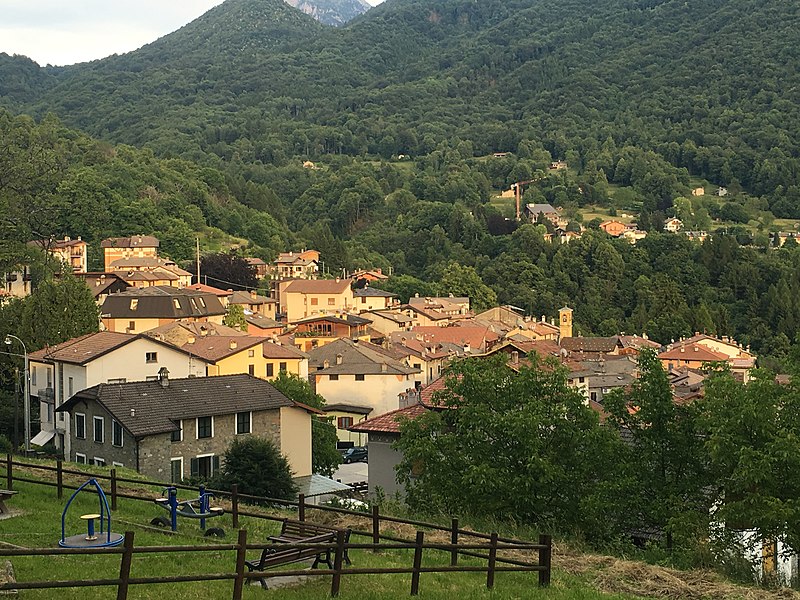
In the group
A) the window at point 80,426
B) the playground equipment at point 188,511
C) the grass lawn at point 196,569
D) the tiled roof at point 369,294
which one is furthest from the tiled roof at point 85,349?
the tiled roof at point 369,294

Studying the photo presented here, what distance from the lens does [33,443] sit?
36.9 metres

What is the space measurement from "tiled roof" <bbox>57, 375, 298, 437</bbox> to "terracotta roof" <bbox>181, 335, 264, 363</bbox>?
15216mm

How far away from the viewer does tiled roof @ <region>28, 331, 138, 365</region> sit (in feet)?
134

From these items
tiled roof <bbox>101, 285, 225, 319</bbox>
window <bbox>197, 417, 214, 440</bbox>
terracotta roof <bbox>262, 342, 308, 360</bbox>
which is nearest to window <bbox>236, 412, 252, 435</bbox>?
window <bbox>197, 417, 214, 440</bbox>

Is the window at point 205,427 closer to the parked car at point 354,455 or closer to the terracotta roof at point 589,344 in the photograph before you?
the parked car at point 354,455

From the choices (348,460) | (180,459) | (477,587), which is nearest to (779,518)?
(477,587)

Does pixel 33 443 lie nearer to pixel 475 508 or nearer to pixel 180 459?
pixel 180 459

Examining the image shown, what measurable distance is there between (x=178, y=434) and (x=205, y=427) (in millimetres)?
1020

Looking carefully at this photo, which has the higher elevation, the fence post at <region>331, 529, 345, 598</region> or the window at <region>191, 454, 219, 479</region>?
the fence post at <region>331, 529, 345, 598</region>

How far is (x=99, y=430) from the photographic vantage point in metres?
30.9

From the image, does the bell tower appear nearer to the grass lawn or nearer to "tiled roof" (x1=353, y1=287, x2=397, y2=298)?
"tiled roof" (x1=353, y1=287, x2=397, y2=298)

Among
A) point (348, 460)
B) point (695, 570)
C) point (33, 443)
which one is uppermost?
point (695, 570)

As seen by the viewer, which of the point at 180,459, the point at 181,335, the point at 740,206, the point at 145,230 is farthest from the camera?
the point at 740,206

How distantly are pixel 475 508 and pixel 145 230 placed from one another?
9722 cm
